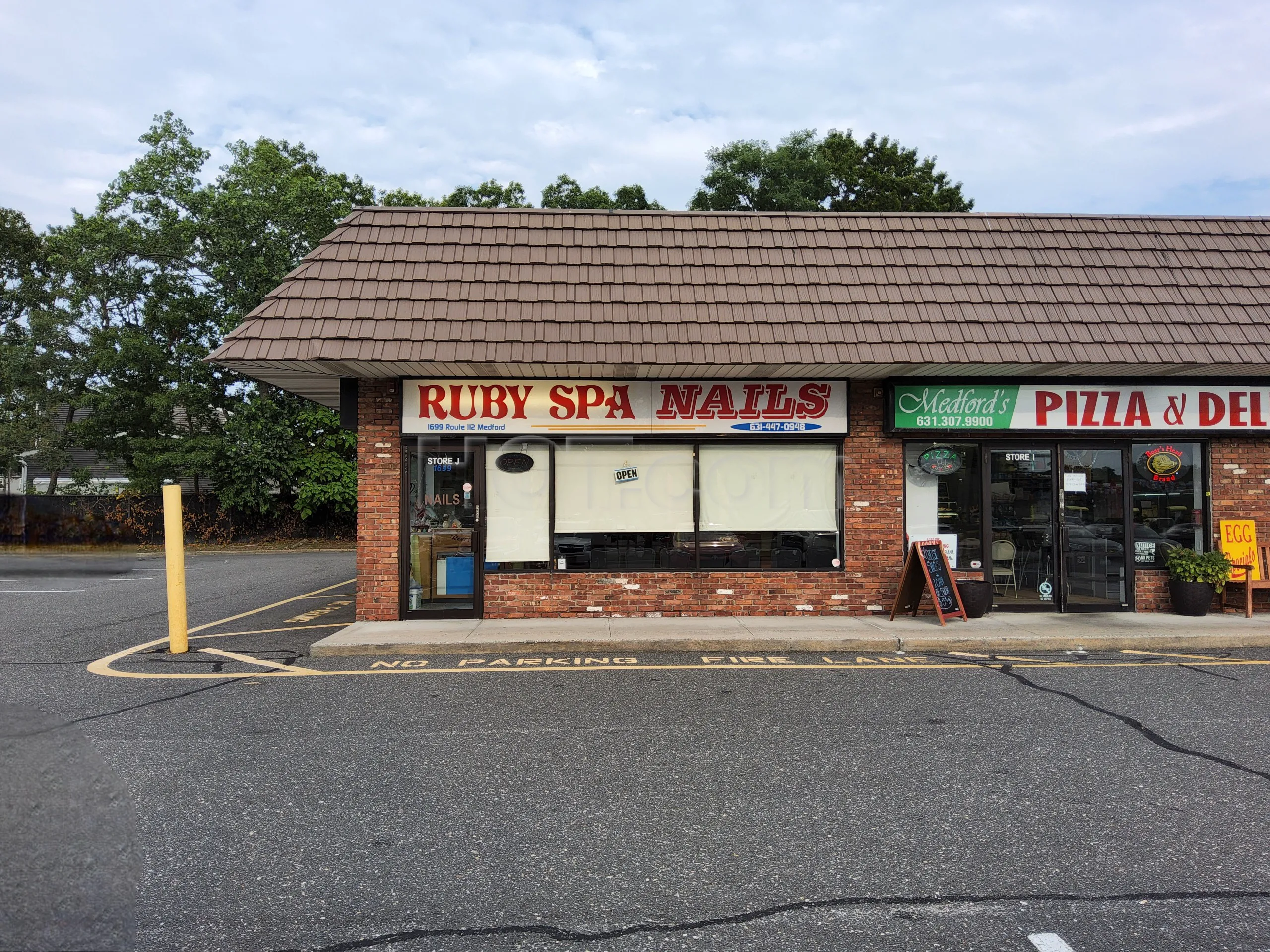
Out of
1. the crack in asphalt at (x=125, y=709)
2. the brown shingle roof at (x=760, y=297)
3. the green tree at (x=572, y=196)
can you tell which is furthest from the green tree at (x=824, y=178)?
the crack in asphalt at (x=125, y=709)

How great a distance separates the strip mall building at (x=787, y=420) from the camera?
9.73 m

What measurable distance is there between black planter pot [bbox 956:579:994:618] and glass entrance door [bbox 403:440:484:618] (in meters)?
6.07

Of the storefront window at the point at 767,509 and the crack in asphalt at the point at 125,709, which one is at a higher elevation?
the storefront window at the point at 767,509

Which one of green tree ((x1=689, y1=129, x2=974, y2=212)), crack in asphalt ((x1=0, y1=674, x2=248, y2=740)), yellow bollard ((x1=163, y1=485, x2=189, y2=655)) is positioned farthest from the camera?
green tree ((x1=689, y1=129, x2=974, y2=212))

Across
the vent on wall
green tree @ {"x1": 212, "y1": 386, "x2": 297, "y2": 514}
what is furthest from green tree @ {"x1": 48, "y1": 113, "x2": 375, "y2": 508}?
the vent on wall

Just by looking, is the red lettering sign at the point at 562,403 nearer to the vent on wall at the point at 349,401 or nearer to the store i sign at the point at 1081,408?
the vent on wall at the point at 349,401

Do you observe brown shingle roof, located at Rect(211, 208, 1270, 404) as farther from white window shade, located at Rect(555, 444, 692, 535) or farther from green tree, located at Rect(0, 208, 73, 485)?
green tree, located at Rect(0, 208, 73, 485)

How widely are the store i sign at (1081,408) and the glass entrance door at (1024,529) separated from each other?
1.64 feet

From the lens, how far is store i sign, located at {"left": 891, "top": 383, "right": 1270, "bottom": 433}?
10242mm

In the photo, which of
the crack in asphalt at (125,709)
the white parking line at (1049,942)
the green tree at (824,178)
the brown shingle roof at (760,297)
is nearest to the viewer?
the white parking line at (1049,942)

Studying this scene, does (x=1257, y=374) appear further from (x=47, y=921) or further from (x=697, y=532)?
(x=47, y=921)

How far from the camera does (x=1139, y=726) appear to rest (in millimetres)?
5734

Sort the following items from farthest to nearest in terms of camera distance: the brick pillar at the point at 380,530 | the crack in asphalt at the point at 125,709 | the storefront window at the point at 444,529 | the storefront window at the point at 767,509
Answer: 1. the storefront window at the point at 767,509
2. the storefront window at the point at 444,529
3. the brick pillar at the point at 380,530
4. the crack in asphalt at the point at 125,709

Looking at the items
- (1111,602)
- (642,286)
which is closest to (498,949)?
(642,286)
